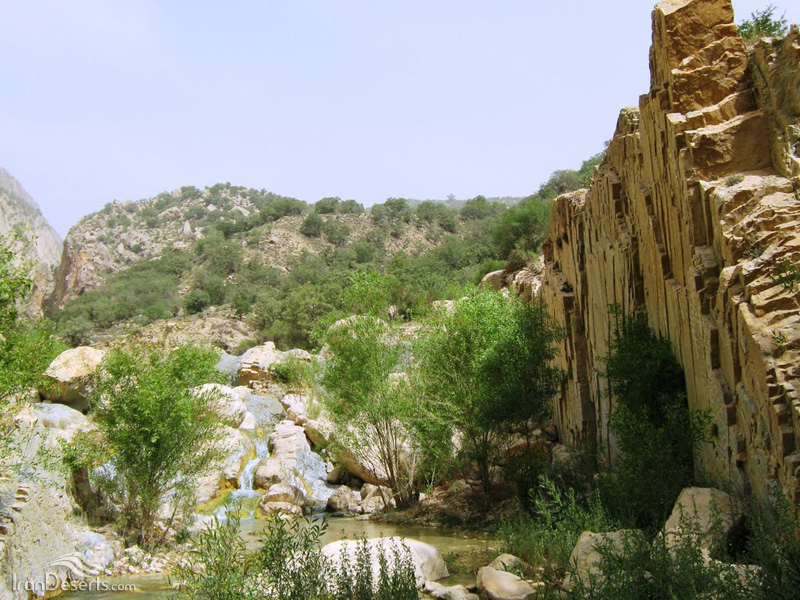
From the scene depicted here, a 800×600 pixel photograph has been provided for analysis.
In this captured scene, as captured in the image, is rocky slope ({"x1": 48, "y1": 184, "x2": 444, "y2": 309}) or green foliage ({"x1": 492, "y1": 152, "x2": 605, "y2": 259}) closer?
green foliage ({"x1": 492, "y1": 152, "x2": 605, "y2": 259})

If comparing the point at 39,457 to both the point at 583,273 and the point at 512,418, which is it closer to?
the point at 512,418

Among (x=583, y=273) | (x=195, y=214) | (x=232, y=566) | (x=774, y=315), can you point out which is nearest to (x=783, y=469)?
(x=774, y=315)

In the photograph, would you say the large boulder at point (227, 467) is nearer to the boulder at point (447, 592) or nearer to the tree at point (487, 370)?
the tree at point (487, 370)

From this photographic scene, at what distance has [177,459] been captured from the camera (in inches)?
752

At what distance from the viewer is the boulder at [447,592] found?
42.6ft

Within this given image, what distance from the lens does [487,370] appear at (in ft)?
70.4

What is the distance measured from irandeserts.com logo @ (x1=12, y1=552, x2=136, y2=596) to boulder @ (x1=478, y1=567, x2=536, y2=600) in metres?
7.44

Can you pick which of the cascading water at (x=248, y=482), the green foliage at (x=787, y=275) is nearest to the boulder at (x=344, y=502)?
the cascading water at (x=248, y=482)

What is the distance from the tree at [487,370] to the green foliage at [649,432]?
14.0 feet

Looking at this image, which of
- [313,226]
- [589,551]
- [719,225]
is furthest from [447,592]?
[313,226]

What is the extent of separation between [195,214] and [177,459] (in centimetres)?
9131

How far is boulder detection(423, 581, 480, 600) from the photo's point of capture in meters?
13.0

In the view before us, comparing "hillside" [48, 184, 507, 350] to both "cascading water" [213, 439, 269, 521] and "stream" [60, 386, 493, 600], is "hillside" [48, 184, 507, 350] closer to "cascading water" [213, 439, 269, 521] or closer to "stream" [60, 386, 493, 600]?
"cascading water" [213, 439, 269, 521]

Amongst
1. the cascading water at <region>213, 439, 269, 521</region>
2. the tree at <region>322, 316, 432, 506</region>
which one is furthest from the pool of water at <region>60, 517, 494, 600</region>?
the tree at <region>322, 316, 432, 506</region>
